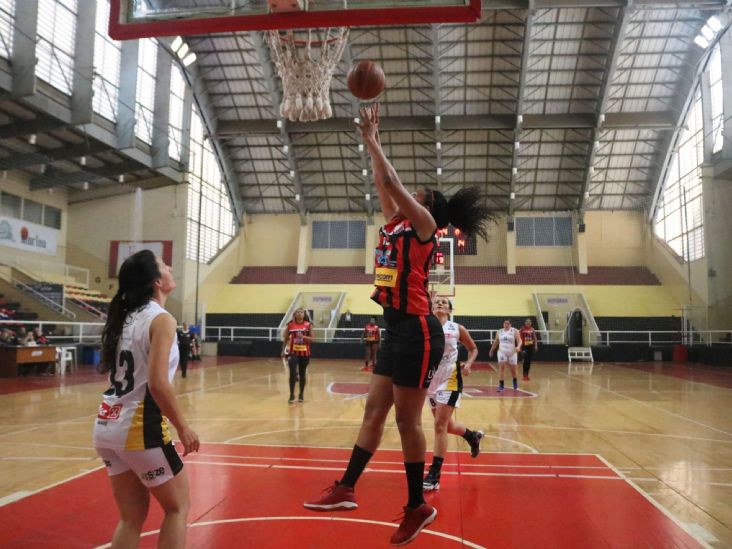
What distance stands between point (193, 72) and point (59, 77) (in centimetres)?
899

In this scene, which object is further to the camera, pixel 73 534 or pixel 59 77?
pixel 59 77

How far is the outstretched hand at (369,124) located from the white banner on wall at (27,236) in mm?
22797

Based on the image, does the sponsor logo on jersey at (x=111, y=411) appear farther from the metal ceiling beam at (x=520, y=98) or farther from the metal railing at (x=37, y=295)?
the metal ceiling beam at (x=520, y=98)

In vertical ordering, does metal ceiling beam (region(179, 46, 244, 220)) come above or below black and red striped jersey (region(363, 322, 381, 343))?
above

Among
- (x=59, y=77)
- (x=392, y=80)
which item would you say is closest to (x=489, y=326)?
(x=392, y=80)

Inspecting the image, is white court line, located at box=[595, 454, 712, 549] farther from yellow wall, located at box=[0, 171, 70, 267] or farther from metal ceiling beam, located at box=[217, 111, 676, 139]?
metal ceiling beam, located at box=[217, 111, 676, 139]

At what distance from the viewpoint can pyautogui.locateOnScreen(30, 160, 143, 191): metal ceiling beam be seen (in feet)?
81.0

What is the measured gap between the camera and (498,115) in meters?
29.2

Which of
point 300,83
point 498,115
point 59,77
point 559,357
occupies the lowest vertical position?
point 559,357

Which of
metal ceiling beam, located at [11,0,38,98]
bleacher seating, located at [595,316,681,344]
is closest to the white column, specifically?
bleacher seating, located at [595,316,681,344]

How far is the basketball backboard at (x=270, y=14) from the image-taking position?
5776 millimetres

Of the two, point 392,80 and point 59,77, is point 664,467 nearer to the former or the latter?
point 59,77

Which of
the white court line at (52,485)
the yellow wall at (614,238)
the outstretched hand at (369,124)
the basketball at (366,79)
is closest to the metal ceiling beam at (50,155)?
the white court line at (52,485)

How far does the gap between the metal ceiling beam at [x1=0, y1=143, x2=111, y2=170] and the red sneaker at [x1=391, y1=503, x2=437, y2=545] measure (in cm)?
2210
